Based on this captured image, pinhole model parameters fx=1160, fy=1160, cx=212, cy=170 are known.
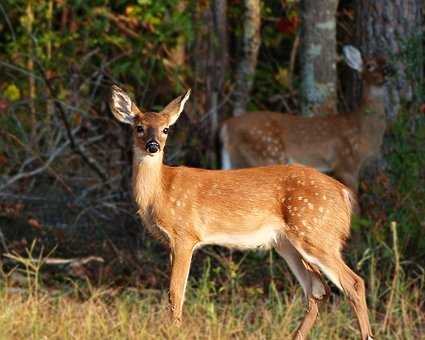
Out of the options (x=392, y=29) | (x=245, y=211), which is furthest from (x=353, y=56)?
(x=245, y=211)

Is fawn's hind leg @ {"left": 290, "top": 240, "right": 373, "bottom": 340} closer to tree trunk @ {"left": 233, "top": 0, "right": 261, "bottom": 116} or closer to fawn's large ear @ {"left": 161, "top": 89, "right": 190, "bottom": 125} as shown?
fawn's large ear @ {"left": 161, "top": 89, "right": 190, "bottom": 125}

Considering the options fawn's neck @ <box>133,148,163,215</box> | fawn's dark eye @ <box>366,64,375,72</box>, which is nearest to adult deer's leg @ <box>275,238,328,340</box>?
fawn's neck @ <box>133,148,163,215</box>

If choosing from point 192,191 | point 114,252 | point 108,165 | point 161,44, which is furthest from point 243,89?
point 192,191

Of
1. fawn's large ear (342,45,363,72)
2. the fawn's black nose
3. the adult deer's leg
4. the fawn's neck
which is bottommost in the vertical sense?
the adult deer's leg

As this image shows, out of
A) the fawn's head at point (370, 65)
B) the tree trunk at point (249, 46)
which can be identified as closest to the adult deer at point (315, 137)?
the fawn's head at point (370, 65)

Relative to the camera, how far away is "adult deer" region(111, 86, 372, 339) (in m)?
6.90

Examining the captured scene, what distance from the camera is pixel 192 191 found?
7.18m

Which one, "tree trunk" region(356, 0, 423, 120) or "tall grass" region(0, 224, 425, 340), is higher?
"tree trunk" region(356, 0, 423, 120)

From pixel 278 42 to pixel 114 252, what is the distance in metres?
4.80

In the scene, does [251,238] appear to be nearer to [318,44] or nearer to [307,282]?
[307,282]

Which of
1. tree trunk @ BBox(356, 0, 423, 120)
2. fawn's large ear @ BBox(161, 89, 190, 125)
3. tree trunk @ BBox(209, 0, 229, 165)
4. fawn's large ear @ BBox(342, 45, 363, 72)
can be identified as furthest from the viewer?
tree trunk @ BBox(209, 0, 229, 165)

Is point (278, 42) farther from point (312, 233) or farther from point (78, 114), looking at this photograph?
point (312, 233)

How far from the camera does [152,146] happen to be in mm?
6898

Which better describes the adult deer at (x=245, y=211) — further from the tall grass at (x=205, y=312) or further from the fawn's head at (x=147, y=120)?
the tall grass at (x=205, y=312)
